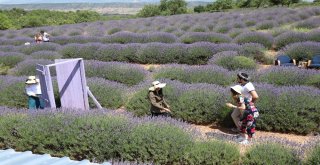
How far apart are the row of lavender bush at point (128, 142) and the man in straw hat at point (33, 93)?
4.83ft

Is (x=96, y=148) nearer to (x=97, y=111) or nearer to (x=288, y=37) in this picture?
(x=97, y=111)

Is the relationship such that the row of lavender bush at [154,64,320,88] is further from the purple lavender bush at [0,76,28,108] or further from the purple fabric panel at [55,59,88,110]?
the purple lavender bush at [0,76,28,108]

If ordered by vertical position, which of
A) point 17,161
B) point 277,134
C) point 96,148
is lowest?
point 277,134

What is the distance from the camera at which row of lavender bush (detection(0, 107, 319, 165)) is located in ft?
15.1

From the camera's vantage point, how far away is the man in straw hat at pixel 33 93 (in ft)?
23.2

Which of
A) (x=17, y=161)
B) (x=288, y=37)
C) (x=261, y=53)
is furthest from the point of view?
(x=288, y=37)

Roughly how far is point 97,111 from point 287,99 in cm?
305

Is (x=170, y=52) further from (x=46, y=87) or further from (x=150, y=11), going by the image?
(x=150, y=11)

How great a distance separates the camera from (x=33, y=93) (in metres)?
7.10

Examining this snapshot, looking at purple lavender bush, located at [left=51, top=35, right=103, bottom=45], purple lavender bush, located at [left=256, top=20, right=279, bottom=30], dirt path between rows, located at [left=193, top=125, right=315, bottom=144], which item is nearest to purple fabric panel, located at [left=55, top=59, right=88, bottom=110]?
dirt path between rows, located at [left=193, top=125, right=315, bottom=144]

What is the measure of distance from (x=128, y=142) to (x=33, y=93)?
9.61 feet

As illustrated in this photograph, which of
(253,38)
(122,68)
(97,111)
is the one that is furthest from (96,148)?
(253,38)

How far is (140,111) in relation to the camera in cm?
724

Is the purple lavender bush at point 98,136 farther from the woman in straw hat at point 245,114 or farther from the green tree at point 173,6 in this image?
the green tree at point 173,6
